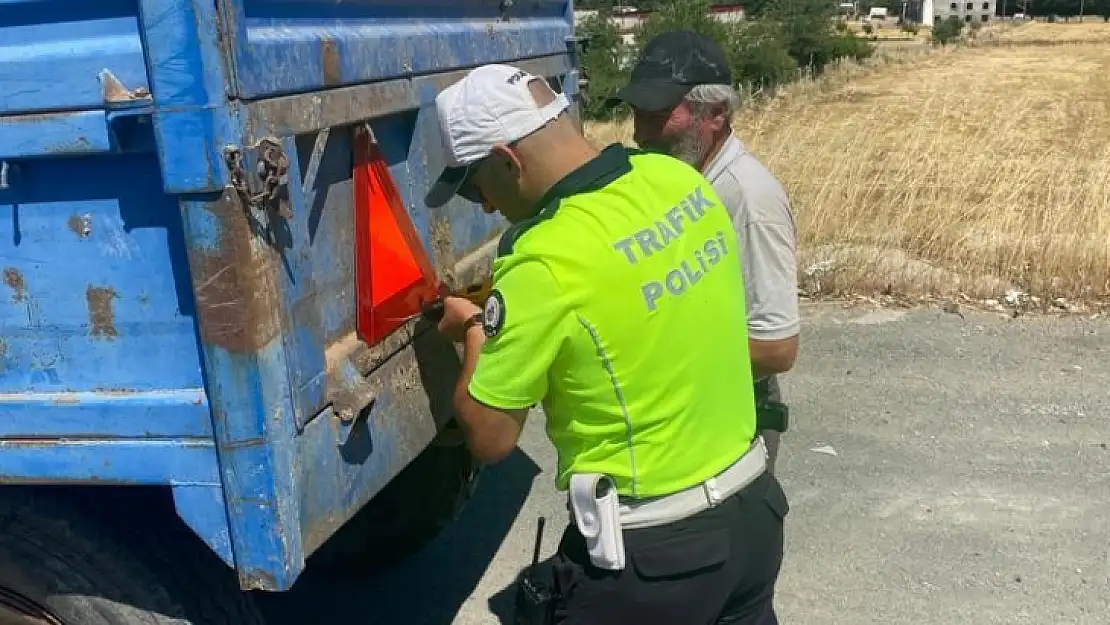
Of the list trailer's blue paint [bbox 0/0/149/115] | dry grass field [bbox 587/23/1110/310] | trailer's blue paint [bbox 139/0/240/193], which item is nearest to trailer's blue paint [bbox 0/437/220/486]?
trailer's blue paint [bbox 139/0/240/193]

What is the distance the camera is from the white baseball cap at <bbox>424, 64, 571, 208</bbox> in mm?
1865

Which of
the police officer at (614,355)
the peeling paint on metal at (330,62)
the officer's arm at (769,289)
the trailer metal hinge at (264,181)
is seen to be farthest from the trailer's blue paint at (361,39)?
the officer's arm at (769,289)

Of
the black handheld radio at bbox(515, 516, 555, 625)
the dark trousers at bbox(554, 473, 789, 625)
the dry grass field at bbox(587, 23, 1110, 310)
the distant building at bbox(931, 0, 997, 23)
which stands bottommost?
the distant building at bbox(931, 0, 997, 23)

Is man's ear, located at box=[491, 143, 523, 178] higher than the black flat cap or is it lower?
lower

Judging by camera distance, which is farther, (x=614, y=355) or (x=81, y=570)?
(x=81, y=570)

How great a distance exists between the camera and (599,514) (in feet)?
6.38

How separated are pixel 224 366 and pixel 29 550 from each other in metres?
0.69

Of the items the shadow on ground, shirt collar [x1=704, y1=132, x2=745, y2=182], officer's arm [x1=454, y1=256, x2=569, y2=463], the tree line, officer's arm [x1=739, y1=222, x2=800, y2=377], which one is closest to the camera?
officer's arm [x1=454, y1=256, x2=569, y2=463]

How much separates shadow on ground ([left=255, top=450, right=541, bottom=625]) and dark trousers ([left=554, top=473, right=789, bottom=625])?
167 cm

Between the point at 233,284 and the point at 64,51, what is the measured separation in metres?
0.54

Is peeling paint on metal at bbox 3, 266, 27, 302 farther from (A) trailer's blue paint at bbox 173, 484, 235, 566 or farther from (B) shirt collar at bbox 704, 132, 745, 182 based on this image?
(B) shirt collar at bbox 704, 132, 745, 182

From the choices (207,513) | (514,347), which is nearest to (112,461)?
(207,513)

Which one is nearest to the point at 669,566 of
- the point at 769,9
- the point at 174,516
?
the point at 174,516

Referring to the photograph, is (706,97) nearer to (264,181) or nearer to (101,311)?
(264,181)
